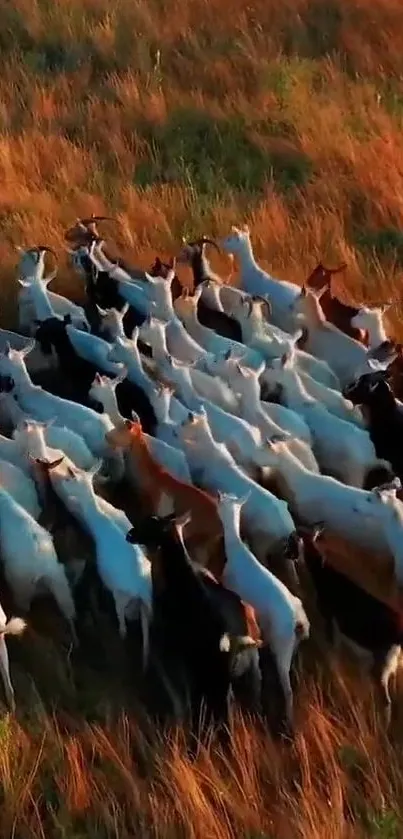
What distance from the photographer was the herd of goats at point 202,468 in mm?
Answer: 5191

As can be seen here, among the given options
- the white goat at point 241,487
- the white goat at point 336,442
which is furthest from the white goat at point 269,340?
the white goat at point 241,487

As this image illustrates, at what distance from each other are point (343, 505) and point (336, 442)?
0.71 metres

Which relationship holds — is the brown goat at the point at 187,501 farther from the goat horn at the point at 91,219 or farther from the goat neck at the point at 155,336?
the goat horn at the point at 91,219

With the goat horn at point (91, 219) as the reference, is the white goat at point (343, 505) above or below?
above

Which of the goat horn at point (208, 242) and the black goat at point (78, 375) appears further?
the goat horn at point (208, 242)

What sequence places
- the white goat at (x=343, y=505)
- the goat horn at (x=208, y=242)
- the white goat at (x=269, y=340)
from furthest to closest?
1. the goat horn at (x=208, y=242)
2. the white goat at (x=269, y=340)
3. the white goat at (x=343, y=505)

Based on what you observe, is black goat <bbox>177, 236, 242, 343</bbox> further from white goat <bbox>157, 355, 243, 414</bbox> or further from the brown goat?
the brown goat

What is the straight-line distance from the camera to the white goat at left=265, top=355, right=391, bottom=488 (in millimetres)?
6371

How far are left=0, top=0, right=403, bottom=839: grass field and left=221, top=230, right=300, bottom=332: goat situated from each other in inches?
25.7

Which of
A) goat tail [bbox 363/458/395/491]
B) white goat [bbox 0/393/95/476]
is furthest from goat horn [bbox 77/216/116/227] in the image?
goat tail [bbox 363/458/395/491]

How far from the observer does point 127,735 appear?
5035 mm

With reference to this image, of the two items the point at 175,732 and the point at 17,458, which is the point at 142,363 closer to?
the point at 17,458

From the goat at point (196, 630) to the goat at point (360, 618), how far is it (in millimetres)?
438

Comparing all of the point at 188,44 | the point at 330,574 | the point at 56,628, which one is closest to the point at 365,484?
the point at 330,574
